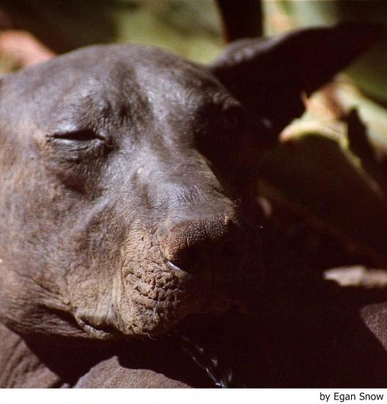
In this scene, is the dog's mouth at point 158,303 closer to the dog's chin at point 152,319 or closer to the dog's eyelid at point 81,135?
the dog's chin at point 152,319

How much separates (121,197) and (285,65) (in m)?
0.85

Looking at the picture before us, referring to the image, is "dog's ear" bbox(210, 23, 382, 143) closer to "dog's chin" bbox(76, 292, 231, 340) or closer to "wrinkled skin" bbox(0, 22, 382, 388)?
"wrinkled skin" bbox(0, 22, 382, 388)

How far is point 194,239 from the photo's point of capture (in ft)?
5.14

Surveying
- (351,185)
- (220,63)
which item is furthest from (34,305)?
(351,185)

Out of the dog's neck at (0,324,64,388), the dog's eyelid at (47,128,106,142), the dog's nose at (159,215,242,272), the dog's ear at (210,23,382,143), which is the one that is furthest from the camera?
the dog's ear at (210,23,382,143)

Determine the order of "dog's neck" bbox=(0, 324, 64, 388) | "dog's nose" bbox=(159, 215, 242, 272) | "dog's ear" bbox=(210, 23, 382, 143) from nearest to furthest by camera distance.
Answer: "dog's nose" bbox=(159, 215, 242, 272) < "dog's neck" bbox=(0, 324, 64, 388) < "dog's ear" bbox=(210, 23, 382, 143)

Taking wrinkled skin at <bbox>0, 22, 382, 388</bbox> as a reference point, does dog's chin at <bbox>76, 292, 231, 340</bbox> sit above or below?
below

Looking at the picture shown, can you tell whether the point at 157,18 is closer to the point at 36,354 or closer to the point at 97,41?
the point at 97,41

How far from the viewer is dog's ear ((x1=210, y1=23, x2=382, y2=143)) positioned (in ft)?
7.63

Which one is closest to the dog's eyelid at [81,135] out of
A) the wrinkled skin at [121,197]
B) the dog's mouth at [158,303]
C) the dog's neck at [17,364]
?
the wrinkled skin at [121,197]

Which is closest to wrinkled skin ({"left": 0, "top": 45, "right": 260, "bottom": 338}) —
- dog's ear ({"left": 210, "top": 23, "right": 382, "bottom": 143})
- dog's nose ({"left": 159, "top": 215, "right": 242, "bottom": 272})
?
dog's nose ({"left": 159, "top": 215, "right": 242, "bottom": 272})

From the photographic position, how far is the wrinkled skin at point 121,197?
163 cm

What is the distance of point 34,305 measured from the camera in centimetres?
188
